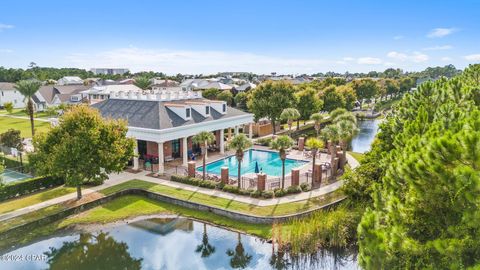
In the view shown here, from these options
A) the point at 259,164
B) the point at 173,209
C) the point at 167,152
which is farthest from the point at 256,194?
the point at 167,152

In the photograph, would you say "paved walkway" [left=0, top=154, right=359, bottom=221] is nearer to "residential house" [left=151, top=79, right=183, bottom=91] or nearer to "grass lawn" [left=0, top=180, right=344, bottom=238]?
"grass lawn" [left=0, top=180, right=344, bottom=238]

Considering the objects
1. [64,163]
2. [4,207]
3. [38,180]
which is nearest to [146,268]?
[64,163]

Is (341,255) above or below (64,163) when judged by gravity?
below

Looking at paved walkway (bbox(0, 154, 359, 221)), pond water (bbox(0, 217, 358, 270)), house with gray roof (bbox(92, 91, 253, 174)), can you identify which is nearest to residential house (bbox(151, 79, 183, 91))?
house with gray roof (bbox(92, 91, 253, 174))

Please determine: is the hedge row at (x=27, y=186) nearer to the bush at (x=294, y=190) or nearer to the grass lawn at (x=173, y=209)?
the grass lawn at (x=173, y=209)

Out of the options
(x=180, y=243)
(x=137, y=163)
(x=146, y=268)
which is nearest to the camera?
(x=146, y=268)

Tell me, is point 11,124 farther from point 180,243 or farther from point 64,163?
point 180,243
